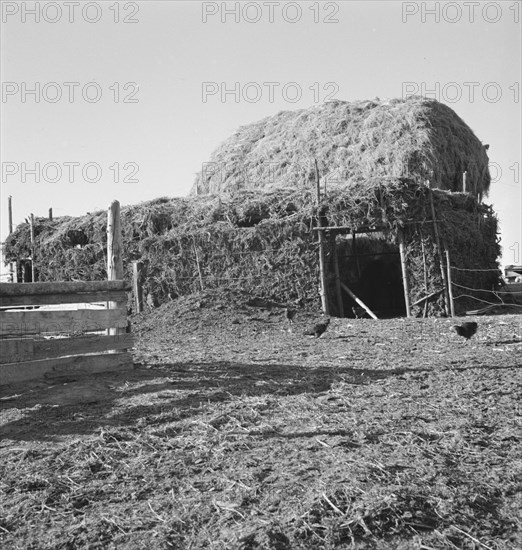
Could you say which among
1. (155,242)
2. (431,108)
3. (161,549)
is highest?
(431,108)

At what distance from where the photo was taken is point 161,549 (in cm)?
324

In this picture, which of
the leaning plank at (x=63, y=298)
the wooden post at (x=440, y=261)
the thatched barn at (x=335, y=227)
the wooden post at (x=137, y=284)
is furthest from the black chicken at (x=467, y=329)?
the wooden post at (x=137, y=284)

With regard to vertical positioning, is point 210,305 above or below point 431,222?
below

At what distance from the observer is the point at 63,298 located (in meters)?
8.05

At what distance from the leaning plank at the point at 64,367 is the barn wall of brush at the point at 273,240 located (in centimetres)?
879

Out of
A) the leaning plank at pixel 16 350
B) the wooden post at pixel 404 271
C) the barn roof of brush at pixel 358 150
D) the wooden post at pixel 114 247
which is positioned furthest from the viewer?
the barn roof of brush at pixel 358 150

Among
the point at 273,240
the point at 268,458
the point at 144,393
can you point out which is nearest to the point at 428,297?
the point at 273,240

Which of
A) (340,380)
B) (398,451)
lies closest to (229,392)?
(340,380)

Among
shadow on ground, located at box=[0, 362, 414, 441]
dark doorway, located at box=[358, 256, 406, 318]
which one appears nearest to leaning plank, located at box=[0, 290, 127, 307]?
shadow on ground, located at box=[0, 362, 414, 441]

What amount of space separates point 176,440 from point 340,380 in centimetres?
296

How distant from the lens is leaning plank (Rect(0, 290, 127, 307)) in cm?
750

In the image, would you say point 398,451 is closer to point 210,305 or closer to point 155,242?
point 210,305

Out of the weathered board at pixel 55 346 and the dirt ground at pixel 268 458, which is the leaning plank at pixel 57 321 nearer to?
the weathered board at pixel 55 346

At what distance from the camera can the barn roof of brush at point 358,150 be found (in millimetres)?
21484
